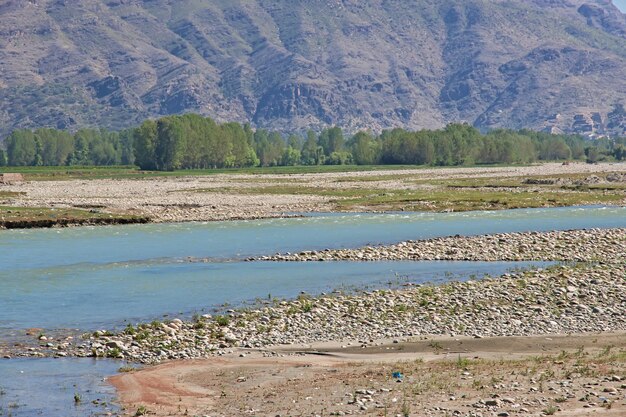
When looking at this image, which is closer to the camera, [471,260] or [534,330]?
[534,330]

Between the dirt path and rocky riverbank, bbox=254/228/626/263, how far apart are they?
19567mm

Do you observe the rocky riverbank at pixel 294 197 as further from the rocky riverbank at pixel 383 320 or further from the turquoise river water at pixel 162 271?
the rocky riverbank at pixel 383 320

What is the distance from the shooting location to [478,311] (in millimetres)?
32469

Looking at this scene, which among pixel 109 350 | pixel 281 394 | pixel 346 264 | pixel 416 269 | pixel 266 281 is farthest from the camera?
pixel 346 264

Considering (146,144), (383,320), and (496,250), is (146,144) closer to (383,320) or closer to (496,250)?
(496,250)

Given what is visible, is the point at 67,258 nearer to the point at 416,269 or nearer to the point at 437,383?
the point at 416,269

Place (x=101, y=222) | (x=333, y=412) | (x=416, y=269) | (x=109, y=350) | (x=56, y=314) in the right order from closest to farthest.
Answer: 1. (x=333, y=412)
2. (x=109, y=350)
3. (x=56, y=314)
4. (x=416, y=269)
5. (x=101, y=222)

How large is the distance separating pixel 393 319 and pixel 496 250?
20.5 m

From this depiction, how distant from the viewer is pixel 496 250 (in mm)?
50906

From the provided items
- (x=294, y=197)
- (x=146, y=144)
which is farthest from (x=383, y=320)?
(x=146, y=144)

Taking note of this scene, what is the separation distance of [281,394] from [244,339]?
21.8 feet

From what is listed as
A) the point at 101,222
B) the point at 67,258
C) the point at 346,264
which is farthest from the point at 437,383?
the point at 101,222

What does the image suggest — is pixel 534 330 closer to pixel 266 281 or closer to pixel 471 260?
pixel 266 281

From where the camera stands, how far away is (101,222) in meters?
73.9
